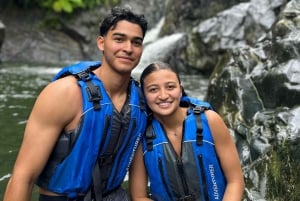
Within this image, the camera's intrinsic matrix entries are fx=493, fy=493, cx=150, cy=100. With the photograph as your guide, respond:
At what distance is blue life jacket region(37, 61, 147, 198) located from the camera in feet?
10.8

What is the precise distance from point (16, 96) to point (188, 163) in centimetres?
764

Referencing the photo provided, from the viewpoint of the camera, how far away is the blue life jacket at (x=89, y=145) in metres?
3.28

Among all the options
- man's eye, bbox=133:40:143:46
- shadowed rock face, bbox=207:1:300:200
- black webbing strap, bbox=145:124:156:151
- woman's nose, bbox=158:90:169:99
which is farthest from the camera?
shadowed rock face, bbox=207:1:300:200

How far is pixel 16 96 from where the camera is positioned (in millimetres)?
10609

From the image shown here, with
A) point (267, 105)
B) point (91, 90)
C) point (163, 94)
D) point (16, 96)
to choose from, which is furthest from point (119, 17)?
point (16, 96)

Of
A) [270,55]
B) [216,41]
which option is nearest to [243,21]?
[216,41]

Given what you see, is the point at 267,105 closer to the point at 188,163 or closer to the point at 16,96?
the point at 188,163

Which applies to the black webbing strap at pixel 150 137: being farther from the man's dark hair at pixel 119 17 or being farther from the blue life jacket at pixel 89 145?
the man's dark hair at pixel 119 17

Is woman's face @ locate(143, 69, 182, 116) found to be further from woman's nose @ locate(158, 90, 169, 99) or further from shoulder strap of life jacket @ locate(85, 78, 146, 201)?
shoulder strap of life jacket @ locate(85, 78, 146, 201)

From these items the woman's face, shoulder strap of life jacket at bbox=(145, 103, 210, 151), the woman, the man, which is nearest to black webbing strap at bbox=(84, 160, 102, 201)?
the man

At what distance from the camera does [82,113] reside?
10.7ft

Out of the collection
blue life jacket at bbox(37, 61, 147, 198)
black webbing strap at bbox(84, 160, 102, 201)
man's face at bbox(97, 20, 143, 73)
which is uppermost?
man's face at bbox(97, 20, 143, 73)

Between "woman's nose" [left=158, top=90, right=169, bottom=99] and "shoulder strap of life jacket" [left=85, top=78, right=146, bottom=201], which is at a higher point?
"woman's nose" [left=158, top=90, right=169, bottom=99]

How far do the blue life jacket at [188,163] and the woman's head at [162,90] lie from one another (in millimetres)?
173
